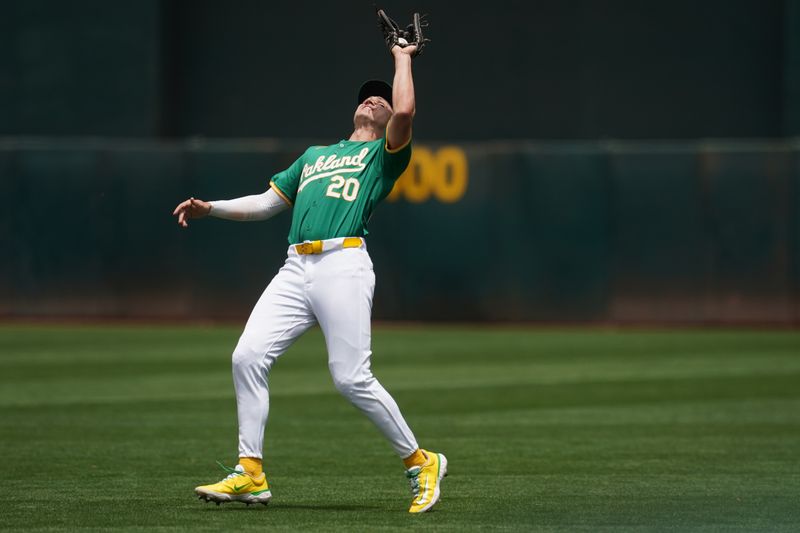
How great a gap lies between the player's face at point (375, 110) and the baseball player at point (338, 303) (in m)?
0.21

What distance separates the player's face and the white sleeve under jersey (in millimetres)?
618

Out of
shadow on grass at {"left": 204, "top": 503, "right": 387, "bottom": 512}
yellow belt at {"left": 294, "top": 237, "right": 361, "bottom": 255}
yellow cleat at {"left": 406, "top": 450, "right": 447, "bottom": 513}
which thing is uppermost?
yellow belt at {"left": 294, "top": 237, "right": 361, "bottom": 255}

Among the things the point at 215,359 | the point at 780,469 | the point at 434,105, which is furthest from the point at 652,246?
the point at 780,469

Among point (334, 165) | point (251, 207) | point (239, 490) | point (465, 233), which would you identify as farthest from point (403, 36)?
point (465, 233)

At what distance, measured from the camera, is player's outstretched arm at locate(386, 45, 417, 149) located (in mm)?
6848

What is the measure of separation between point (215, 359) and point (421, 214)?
19.6 ft

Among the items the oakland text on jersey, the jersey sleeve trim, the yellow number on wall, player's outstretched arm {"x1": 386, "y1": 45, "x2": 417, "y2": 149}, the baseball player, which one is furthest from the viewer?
the yellow number on wall

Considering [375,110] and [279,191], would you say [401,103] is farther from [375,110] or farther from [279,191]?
[279,191]

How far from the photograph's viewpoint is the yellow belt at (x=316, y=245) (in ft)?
23.3

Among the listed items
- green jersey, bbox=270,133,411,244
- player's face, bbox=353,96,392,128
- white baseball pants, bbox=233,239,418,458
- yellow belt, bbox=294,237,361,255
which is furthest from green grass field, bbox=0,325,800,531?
player's face, bbox=353,96,392,128

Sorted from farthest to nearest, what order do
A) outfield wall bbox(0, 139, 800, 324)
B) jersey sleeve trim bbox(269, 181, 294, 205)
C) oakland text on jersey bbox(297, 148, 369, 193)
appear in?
outfield wall bbox(0, 139, 800, 324), jersey sleeve trim bbox(269, 181, 294, 205), oakland text on jersey bbox(297, 148, 369, 193)

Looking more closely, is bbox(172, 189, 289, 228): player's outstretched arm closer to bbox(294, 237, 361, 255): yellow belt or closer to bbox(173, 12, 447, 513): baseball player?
bbox(173, 12, 447, 513): baseball player

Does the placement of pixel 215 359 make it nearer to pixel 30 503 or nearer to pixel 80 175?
pixel 80 175

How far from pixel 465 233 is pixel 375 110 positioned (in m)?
13.9
